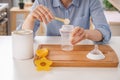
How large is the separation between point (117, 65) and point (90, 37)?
365 mm

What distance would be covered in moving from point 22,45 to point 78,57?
0.25 m

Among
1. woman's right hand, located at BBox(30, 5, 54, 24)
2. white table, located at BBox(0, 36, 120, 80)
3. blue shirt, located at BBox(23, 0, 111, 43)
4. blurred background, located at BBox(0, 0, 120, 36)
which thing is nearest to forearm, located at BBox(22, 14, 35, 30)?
woman's right hand, located at BBox(30, 5, 54, 24)

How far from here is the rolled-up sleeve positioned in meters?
1.38

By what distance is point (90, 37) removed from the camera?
134cm

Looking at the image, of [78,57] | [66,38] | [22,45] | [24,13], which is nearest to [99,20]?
[66,38]

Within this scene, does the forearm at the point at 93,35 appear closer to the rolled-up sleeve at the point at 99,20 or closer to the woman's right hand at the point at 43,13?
the rolled-up sleeve at the point at 99,20

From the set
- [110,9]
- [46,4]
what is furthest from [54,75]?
[110,9]

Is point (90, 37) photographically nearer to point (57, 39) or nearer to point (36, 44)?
point (57, 39)

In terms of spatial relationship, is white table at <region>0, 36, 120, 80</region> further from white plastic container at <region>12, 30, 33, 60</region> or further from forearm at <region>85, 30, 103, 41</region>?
forearm at <region>85, 30, 103, 41</region>

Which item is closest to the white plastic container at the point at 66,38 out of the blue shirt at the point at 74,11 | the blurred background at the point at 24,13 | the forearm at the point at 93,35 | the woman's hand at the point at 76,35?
the woman's hand at the point at 76,35

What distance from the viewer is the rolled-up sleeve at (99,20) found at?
1.38m

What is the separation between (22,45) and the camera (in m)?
1.02

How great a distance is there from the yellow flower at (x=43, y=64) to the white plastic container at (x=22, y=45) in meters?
0.08

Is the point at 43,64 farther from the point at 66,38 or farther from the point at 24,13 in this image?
the point at 24,13
